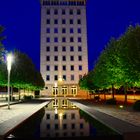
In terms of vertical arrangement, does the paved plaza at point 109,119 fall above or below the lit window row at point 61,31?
below

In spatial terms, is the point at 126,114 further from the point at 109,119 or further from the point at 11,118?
the point at 11,118

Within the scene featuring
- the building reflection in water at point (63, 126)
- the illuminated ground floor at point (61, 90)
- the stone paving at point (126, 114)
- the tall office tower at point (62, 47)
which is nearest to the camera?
the building reflection in water at point (63, 126)

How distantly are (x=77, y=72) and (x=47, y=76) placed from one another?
1117 centimetres

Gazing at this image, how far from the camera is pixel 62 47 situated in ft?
390

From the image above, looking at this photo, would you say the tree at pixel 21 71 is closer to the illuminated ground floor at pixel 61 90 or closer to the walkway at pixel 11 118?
the walkway at pixel 11 118

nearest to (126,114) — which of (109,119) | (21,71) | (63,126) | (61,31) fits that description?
(109,119)

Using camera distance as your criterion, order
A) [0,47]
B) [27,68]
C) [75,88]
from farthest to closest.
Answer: [75,88] → [27,68] → [0,47]

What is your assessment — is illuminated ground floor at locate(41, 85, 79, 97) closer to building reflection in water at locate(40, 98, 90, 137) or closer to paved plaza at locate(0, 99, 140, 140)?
paved plaza at locate(0, 99, 140, 140)

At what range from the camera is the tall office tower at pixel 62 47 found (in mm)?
117750

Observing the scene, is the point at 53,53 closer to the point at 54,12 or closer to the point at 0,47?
the point at 54,12

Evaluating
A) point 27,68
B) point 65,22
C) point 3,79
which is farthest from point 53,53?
point 3,79

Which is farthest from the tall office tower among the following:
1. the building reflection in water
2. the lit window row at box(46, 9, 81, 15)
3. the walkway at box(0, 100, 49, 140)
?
the building reflection in water

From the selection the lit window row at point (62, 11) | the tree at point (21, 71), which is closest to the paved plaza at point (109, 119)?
the tree at point (21, 71)

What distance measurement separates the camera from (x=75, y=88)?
118 metres
